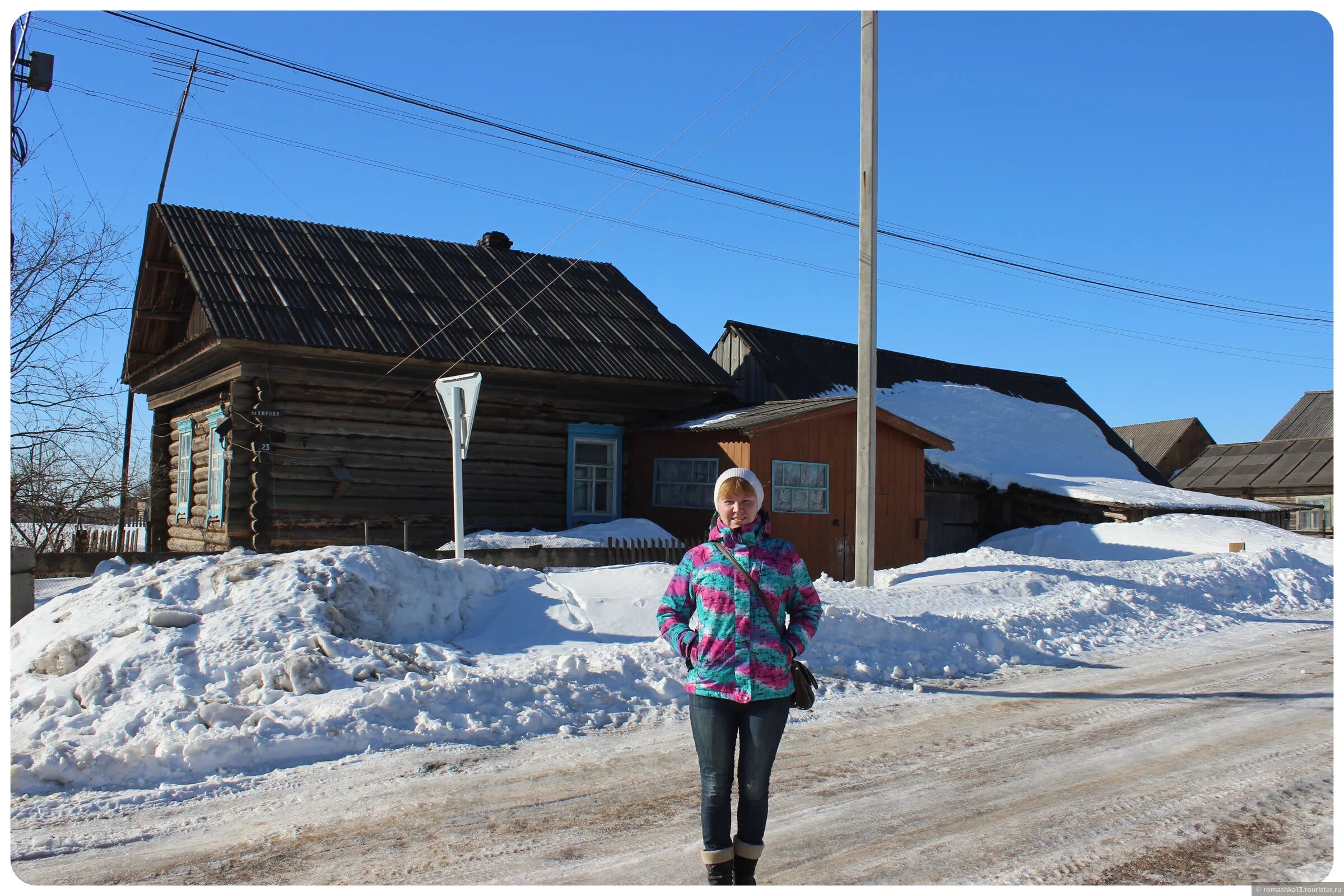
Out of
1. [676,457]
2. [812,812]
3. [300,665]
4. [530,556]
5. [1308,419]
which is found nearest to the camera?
[812,812]

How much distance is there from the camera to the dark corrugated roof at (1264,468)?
3181cm

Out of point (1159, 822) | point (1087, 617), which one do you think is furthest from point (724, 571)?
point (1087, 617)

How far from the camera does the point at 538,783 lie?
17.1 ft

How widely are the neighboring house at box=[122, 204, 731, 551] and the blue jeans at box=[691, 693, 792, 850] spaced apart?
11.6 m

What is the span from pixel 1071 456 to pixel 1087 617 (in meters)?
15.6

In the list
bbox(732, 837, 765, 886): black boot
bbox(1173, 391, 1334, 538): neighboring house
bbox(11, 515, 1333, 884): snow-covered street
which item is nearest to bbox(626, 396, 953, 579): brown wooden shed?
bbox(11, 515, 1333, 884): snow-covered street

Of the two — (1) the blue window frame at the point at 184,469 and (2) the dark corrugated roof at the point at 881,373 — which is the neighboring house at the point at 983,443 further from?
(1) the blue window frame at the point at 184,469

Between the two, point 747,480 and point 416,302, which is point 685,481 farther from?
point 747,480

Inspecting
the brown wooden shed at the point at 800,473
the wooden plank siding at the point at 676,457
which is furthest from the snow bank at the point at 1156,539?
the wooden plank siding at the point at 676,457

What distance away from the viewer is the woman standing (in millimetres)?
3791

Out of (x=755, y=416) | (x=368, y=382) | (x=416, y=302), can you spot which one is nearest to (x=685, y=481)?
(x=755, y=416)

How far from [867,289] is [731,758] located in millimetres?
8629

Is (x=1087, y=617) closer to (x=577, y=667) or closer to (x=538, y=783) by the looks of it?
(x=577, y=667)

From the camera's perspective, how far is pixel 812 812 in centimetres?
479
